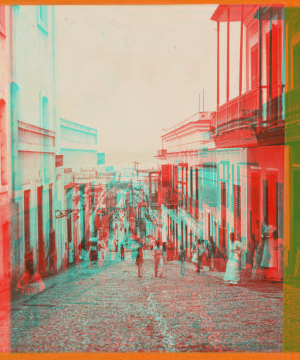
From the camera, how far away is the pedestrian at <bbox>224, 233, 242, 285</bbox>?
557 cm

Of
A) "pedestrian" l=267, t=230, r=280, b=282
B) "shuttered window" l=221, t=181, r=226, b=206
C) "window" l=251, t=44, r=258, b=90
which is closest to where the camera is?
"pedestrian" l=267, t=230, r=280, b=282

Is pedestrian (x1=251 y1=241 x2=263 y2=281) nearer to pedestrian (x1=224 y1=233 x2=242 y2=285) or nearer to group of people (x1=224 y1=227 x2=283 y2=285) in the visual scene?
group of people (x1=224 y1=227 x2=283 y2=285)

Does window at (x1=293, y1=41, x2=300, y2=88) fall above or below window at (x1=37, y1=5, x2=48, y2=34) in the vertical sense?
below

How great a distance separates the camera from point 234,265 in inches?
245

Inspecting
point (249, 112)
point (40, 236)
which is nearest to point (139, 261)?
point (40, 236)

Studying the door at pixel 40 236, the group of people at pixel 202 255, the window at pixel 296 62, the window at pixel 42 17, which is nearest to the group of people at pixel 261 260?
the group of people at pixel 202 255

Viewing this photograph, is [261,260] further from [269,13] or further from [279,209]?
[269,13]

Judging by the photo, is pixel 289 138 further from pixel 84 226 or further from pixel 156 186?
pixel 84 226

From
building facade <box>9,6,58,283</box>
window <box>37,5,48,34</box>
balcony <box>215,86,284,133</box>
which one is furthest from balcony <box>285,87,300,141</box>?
window <box>37,5,48,34</box>

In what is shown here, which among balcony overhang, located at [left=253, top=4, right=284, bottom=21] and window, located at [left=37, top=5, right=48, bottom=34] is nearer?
balcony overhang, located at [left=253, top=4, right=284, bottom=21]

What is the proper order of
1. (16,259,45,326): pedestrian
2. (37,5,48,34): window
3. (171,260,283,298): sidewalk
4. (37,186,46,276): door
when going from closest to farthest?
(16,259,45,326): pedestrian, (171,260,283,298): sidewalk, (37,186,46,276): door, (37,5,48,34): window

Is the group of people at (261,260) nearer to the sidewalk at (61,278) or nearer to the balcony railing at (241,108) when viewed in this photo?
the balcony railing at (241,108)

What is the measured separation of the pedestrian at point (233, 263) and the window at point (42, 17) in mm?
6101

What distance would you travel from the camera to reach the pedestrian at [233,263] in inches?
219
